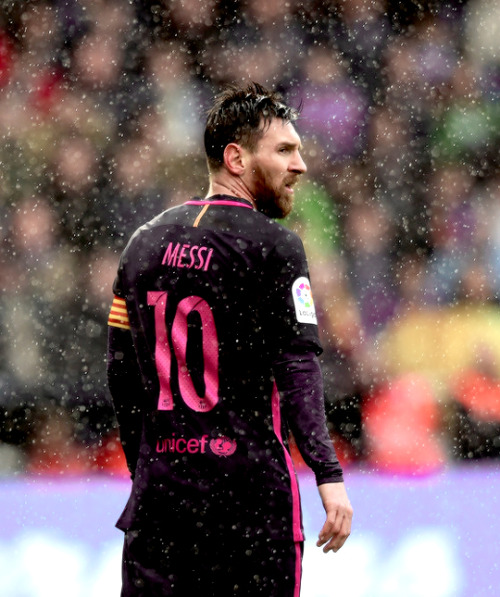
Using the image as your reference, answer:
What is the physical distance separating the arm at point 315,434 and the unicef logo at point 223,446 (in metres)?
0.11

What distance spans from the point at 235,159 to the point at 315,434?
1.86 feet

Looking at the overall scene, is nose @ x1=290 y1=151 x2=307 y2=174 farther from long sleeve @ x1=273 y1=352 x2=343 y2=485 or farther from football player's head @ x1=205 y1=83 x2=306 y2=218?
long sleeve @ x1=273 y1=352 x2=343 y2=485

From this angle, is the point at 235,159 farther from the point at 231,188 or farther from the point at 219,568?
the point at 219,568

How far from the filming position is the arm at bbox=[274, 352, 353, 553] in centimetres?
154

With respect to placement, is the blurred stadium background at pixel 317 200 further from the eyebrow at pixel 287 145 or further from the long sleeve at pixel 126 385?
the eyebrow at pixel 287 145

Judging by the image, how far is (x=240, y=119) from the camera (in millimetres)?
1816

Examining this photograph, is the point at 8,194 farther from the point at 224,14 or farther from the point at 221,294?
the point at 221,294

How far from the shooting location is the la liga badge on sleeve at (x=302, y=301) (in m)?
1.63

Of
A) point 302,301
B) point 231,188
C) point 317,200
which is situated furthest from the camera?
point 317,200

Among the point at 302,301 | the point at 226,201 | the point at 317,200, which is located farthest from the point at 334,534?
the point at 317,200

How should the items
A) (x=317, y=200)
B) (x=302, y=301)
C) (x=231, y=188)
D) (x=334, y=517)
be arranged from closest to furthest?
(x=334, y=517) < (x=302, y=301) < (x=231, y=188) < (x=317, y=200)

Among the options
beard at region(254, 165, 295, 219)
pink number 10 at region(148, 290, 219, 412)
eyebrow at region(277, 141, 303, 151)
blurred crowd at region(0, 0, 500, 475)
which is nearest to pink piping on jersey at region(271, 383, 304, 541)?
pink number 10 at region(148, 290, 219, 412)

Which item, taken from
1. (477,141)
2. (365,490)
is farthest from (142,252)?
(477,141)

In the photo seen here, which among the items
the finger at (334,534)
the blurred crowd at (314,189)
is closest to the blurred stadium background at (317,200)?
the blurred crowd at (314,189)
